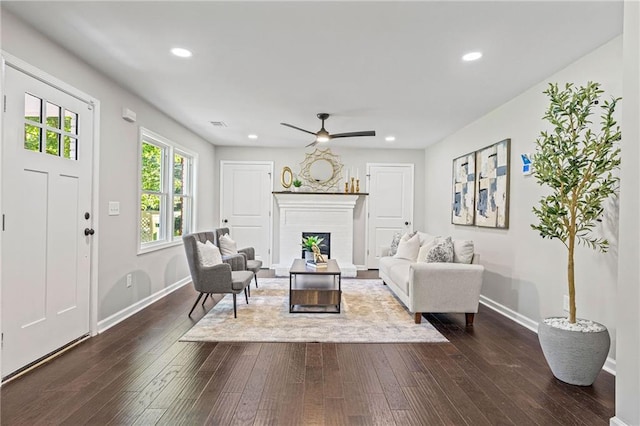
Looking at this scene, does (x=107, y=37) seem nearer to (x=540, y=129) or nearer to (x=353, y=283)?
(x=540, y=129)

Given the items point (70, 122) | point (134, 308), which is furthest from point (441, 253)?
point (70, 122)

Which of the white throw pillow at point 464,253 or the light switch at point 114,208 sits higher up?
the light switch at point 114,208

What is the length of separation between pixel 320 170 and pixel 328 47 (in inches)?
170

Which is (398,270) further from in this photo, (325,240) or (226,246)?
(325,240)

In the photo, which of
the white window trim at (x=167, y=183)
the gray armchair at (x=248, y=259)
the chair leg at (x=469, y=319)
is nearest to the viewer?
the chair leg at (x=469, y=319)

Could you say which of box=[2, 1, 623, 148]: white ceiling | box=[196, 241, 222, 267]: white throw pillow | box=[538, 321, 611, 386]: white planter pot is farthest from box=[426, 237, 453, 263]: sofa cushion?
box=[196, 241, 222, 267]: white throw pillow

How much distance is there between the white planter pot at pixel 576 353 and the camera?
229 centimetres

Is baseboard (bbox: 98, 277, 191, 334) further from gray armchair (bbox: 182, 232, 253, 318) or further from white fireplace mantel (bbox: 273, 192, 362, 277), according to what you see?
white fireplace mantel (bbox: 273, 192, 362, 277)

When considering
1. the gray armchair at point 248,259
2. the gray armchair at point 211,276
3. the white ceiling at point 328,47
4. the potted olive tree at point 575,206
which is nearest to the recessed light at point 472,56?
the white ceiling at point 328,47

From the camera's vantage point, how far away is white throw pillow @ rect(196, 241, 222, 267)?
3.84 metres

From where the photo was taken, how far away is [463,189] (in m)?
5.09

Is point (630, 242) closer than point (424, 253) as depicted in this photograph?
Yes

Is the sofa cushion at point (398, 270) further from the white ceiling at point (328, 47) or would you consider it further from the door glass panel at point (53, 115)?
the door glass panel at point (53, 115)

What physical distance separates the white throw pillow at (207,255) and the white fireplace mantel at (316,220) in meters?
2.78
